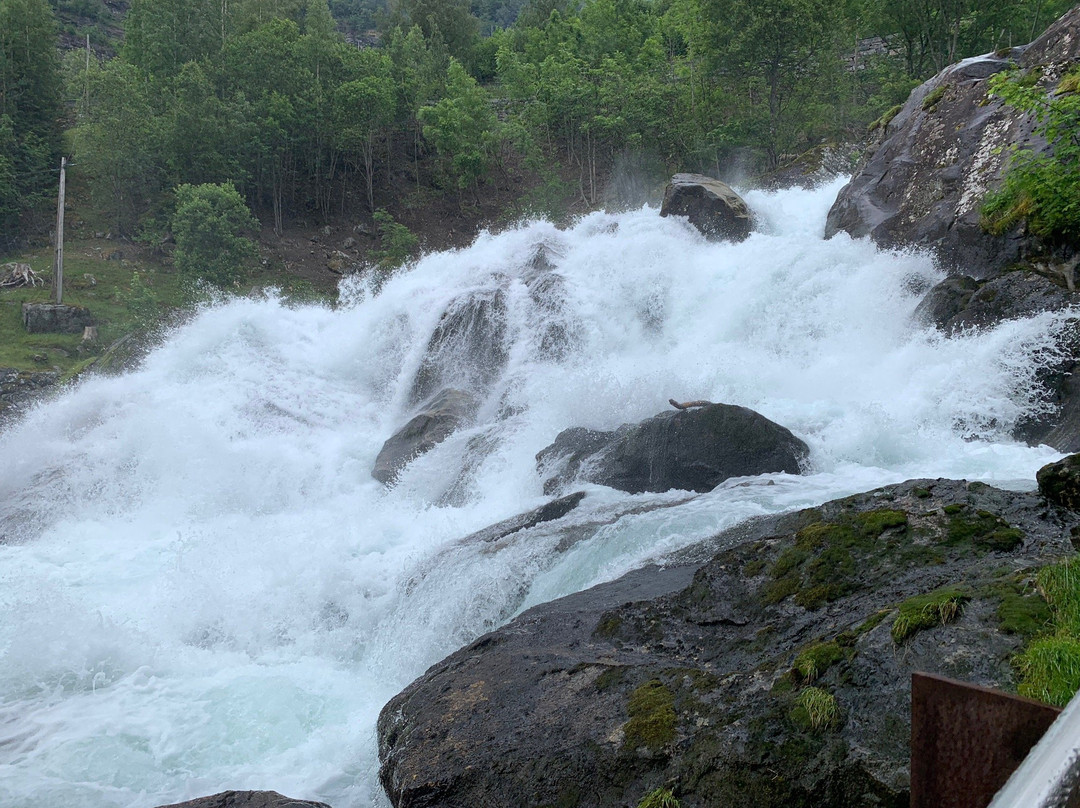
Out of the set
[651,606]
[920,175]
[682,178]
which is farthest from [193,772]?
[682,178]

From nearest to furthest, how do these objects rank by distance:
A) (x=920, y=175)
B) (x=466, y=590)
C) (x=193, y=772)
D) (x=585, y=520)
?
(x=193, y=772) < (x=466, y=590) < (x=585, y=520) < (x=920, y=175)

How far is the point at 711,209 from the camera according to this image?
20.6 m

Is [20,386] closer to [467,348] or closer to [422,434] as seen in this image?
[467,348]

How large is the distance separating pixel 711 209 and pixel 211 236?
795 inches

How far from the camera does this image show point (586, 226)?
2230 centimetres

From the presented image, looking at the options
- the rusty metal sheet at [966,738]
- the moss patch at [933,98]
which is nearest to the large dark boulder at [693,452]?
the rusty metal sheet at [966,738]

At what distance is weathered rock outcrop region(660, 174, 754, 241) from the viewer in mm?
20297

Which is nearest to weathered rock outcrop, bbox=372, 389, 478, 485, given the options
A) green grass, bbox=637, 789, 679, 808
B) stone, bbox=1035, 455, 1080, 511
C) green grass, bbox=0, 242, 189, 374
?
stone, bbox=1035, 455, 1080, 511

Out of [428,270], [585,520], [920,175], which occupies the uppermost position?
[920,175]

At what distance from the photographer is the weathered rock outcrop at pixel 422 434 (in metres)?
14.9

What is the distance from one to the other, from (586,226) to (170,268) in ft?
Answer: 68.5

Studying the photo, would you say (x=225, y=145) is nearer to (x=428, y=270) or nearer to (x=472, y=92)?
(x=472, y=92)

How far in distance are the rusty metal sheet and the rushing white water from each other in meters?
4.54

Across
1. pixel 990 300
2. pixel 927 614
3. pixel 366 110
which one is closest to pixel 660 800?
pixel 927 614
